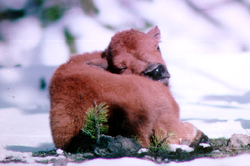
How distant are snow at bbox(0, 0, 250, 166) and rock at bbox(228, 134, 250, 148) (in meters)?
0.22

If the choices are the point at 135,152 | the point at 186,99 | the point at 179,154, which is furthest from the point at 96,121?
the point at 186,99

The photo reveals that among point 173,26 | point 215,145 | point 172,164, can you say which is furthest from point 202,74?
point 172,164

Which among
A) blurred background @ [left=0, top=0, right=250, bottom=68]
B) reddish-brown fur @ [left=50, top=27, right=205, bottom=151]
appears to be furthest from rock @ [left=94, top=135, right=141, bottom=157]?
blurred background @ [left=0, top=0, right=250, bottom=68]

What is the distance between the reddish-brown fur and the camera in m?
1.75

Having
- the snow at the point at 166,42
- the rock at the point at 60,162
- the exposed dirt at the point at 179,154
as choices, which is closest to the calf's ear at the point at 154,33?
the snow at the point at 166,42

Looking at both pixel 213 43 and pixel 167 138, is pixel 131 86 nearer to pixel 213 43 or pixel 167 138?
pixel 167 138

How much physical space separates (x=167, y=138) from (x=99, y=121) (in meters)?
0.50

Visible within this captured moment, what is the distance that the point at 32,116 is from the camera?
2150mm

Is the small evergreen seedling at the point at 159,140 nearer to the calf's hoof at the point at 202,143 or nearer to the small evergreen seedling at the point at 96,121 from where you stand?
the calf's hoof at the point at 202,143

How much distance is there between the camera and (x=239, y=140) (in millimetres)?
1820

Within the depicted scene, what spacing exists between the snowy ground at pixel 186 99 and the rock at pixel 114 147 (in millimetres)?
615

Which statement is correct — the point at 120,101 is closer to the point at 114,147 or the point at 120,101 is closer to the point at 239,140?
the point at 114,147

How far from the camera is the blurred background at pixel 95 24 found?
6.98 feet

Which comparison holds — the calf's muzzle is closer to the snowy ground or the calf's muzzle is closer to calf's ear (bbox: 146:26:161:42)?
the snowy ground
